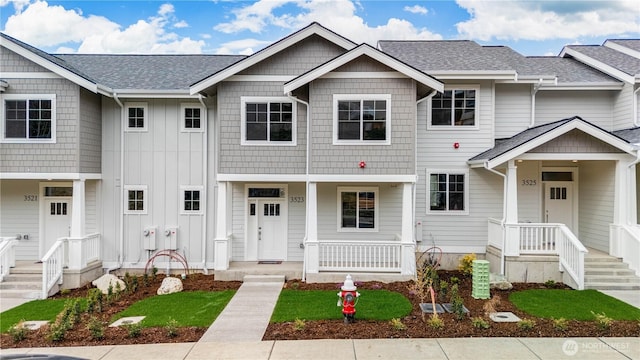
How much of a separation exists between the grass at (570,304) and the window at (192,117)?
34.1 feet

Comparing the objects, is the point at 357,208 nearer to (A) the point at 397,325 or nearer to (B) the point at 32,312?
(A) the point at 397,325

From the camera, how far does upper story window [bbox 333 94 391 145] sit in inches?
446

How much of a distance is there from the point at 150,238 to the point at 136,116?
400cm

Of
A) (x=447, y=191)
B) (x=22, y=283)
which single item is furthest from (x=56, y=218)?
(x=447, y=191)

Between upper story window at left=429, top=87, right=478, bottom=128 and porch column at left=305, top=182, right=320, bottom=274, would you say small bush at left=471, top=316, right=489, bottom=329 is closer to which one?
porch column at left=305, top=182, right=320, bottom=274

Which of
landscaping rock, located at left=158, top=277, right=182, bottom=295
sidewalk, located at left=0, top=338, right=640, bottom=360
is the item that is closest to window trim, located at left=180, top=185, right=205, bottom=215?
landscaping rock, located at left=158, top=277, right=182, bottom=295

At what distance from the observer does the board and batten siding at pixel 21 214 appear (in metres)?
12.9

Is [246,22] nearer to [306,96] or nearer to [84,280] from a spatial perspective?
[306,96]

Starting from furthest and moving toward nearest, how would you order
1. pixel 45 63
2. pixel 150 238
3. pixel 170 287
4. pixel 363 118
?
pixel 150 238 → pixel 45 63 → pixel 363 118 → pixel 170 287

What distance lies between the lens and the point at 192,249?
514 inches

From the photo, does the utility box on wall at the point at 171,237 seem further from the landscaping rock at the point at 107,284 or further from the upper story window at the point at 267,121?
the upper story window at the point at 267,121

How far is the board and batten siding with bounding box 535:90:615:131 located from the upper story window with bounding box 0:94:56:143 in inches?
602

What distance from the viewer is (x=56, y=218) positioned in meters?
13.1

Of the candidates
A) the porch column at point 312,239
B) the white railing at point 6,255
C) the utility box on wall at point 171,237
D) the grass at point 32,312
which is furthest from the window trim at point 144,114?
the porch column at point 312,239
